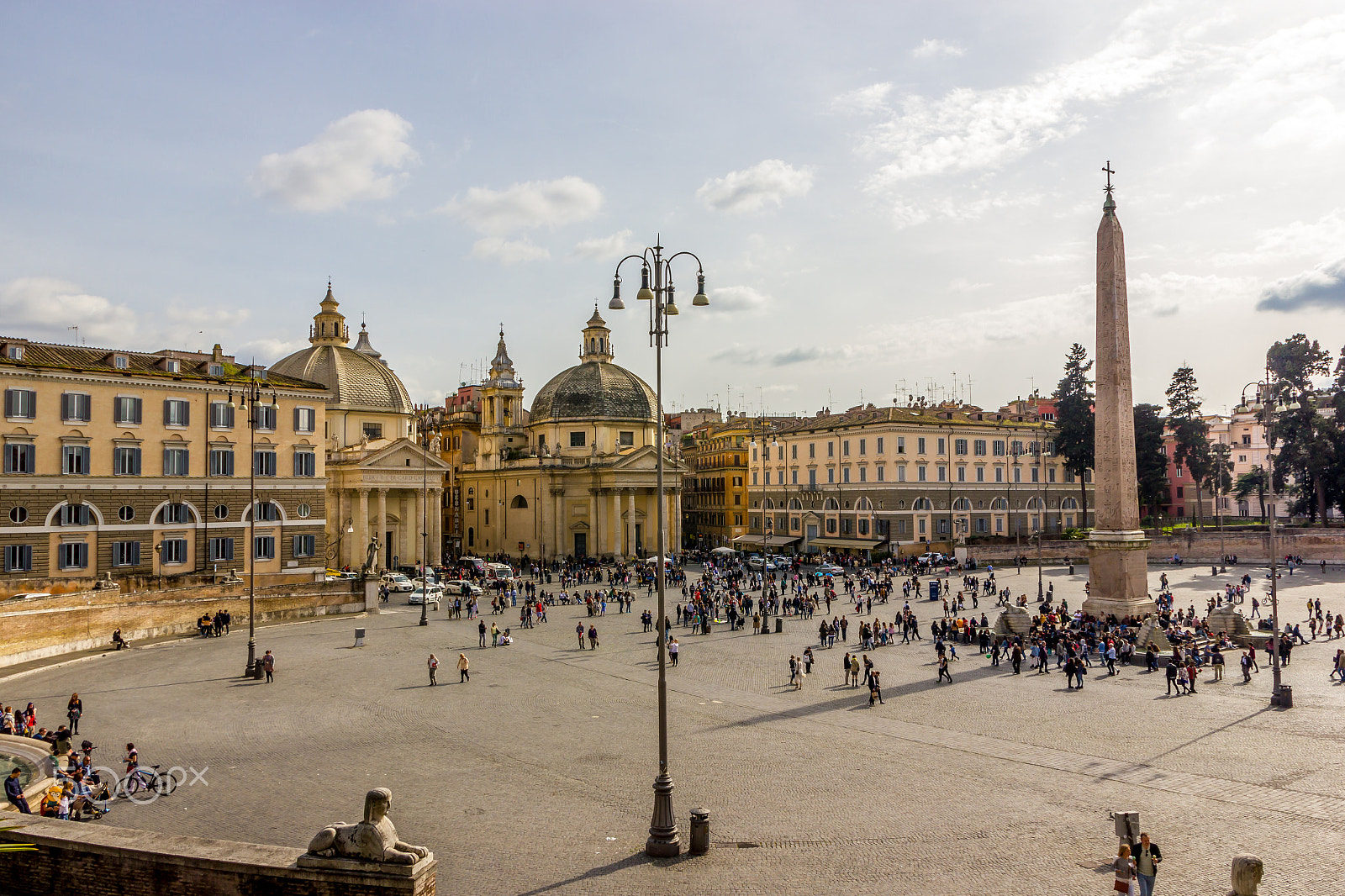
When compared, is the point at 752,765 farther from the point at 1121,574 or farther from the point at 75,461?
the point at 75,461

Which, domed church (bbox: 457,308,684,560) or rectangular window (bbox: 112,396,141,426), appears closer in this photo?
rectangular window (bbox: 112,396,141,426)

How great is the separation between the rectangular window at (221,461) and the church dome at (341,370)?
17.3m

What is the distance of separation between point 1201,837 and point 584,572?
42.1 metres

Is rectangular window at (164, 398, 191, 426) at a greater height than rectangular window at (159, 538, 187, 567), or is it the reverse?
rectangular window at (164, 398, 191, 426)

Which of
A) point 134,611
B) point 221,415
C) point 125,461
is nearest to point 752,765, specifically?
point 134,611

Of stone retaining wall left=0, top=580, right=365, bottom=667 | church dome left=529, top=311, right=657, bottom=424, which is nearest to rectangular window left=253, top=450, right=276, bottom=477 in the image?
stone retaining wall left=0, top=580, right=365, bottom=667

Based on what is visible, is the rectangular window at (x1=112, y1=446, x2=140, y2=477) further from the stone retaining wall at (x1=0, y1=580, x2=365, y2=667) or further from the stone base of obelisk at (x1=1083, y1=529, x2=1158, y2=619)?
the stone base of obelisk at (x1=1083, y1=529, x2=1158, y2=619)

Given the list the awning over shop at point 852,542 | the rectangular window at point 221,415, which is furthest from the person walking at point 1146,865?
the awning over shop at point 852,542

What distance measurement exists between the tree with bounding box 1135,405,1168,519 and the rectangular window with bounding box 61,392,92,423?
6152 centimetres

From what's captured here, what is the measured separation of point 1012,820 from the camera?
13.0 metres

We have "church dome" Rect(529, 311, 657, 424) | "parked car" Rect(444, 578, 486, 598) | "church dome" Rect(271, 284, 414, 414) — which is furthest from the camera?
"church dome" Rect(529, 311, 657, 424)

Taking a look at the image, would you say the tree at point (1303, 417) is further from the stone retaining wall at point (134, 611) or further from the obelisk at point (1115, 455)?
the stone retaining wall at point (134, 611)

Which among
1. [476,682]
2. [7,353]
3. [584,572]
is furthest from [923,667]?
[7,353]

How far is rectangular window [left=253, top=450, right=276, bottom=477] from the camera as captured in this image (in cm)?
Answer: 4169
